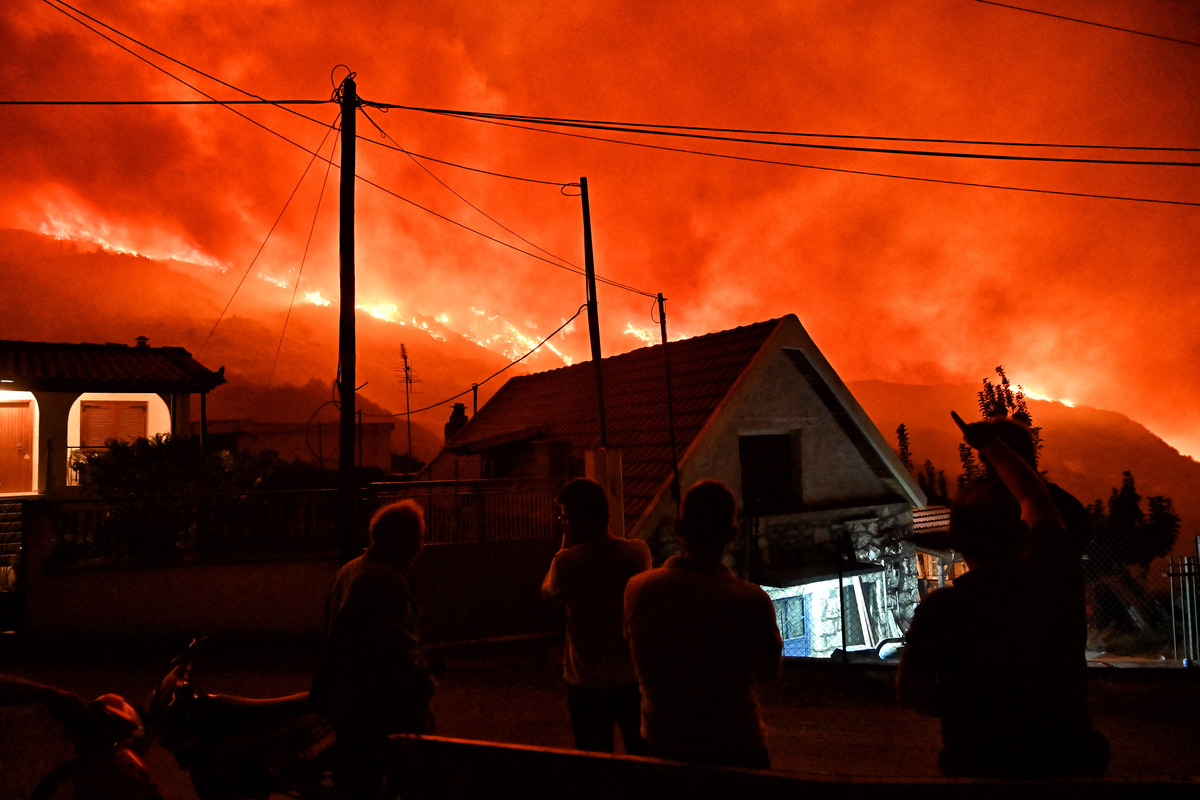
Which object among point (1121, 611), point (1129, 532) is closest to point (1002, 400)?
point (1129, 532)

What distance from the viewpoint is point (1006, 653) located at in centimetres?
196

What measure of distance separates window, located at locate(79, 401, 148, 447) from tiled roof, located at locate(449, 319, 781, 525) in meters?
9.23

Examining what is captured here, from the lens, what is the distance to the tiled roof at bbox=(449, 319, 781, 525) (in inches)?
427

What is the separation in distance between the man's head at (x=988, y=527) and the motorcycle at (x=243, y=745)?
3.34 meters

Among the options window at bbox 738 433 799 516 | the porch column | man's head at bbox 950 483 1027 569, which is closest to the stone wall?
window at bbox 738 433 799 516

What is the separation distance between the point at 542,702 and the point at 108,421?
1604 cm

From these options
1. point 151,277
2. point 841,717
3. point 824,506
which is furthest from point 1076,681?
point 151,277

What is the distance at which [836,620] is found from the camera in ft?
38.5

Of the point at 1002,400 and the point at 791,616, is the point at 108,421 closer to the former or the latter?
the point at 791,616

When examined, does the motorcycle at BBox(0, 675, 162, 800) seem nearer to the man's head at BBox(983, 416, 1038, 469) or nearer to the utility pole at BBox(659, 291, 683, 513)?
the man's head at BBox(983, 416, 1038, 469)

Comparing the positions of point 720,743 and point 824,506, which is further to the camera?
point 824,506

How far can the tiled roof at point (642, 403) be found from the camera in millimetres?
10836

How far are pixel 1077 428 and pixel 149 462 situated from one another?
4617cm

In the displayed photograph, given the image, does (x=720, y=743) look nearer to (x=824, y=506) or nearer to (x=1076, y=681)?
(x=1076, y=681)
